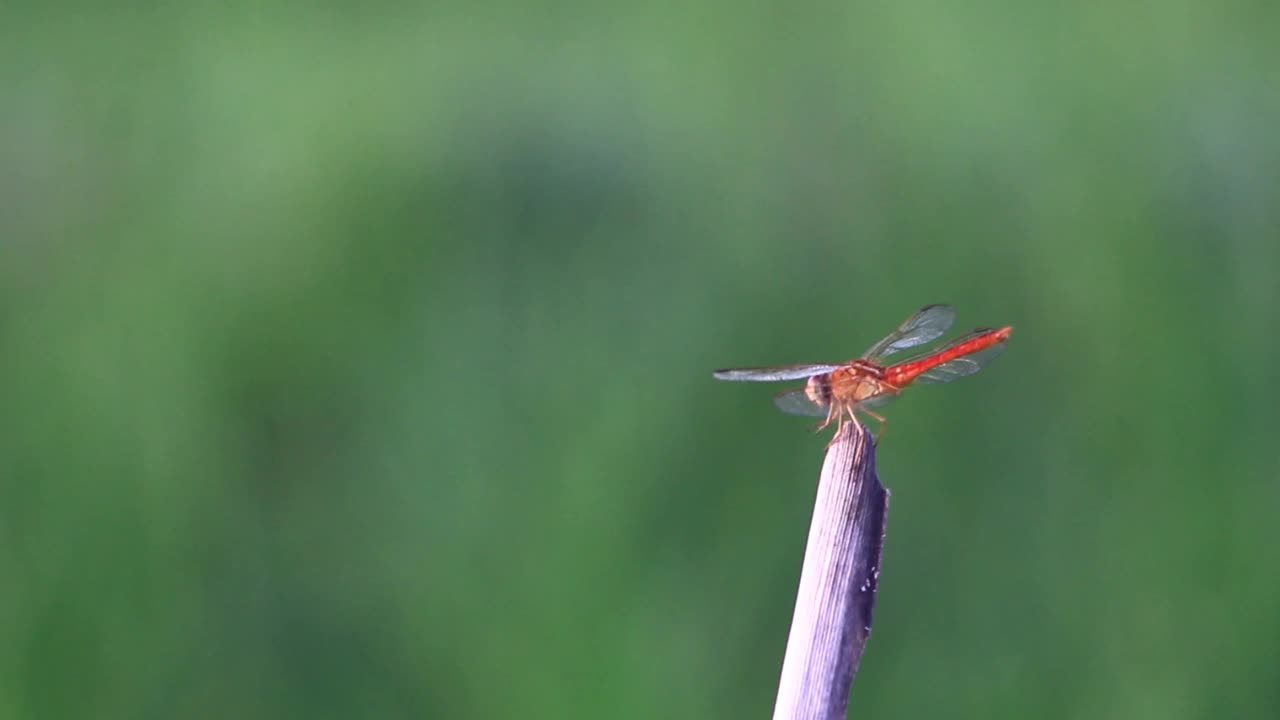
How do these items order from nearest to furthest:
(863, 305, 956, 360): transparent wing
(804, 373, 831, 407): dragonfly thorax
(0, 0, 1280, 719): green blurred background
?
1. (804, 373, 831, 407): dragonfly thorax
2. (863, 305, 956, 360): transparent wing
3. (0, 0, 1280, 719): green blurred background

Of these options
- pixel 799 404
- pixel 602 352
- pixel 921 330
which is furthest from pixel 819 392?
pixel 602 352

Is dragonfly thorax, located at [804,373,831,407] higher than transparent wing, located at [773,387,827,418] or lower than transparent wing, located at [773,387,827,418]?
higher

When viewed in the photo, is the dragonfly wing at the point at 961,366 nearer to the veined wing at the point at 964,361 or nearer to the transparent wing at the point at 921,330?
the veined wing at the point at 964,361

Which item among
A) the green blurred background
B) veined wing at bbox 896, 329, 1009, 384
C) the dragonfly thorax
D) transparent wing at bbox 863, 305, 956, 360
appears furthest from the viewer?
the green blurred background

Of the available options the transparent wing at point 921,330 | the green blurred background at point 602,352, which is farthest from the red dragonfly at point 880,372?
the green blurred background at point 602,352

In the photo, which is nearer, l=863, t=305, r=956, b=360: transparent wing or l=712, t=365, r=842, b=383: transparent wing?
l=712, t=365, r=842, b=383: transparent wing

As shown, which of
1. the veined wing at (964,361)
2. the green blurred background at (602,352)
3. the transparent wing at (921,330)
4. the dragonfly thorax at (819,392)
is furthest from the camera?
the green blurred background at (602,352)

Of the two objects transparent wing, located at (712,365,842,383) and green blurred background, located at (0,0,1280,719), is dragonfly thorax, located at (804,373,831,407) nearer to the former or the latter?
transparent wing, located at (712,365,842,383)

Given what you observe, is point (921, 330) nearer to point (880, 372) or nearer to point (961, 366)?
point (961, 366)

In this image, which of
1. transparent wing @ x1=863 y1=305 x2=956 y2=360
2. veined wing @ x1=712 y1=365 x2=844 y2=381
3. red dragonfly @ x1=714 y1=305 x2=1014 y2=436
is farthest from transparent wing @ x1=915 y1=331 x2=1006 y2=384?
veined wing @ x1=712 y1=365 x2=844 y2=381
